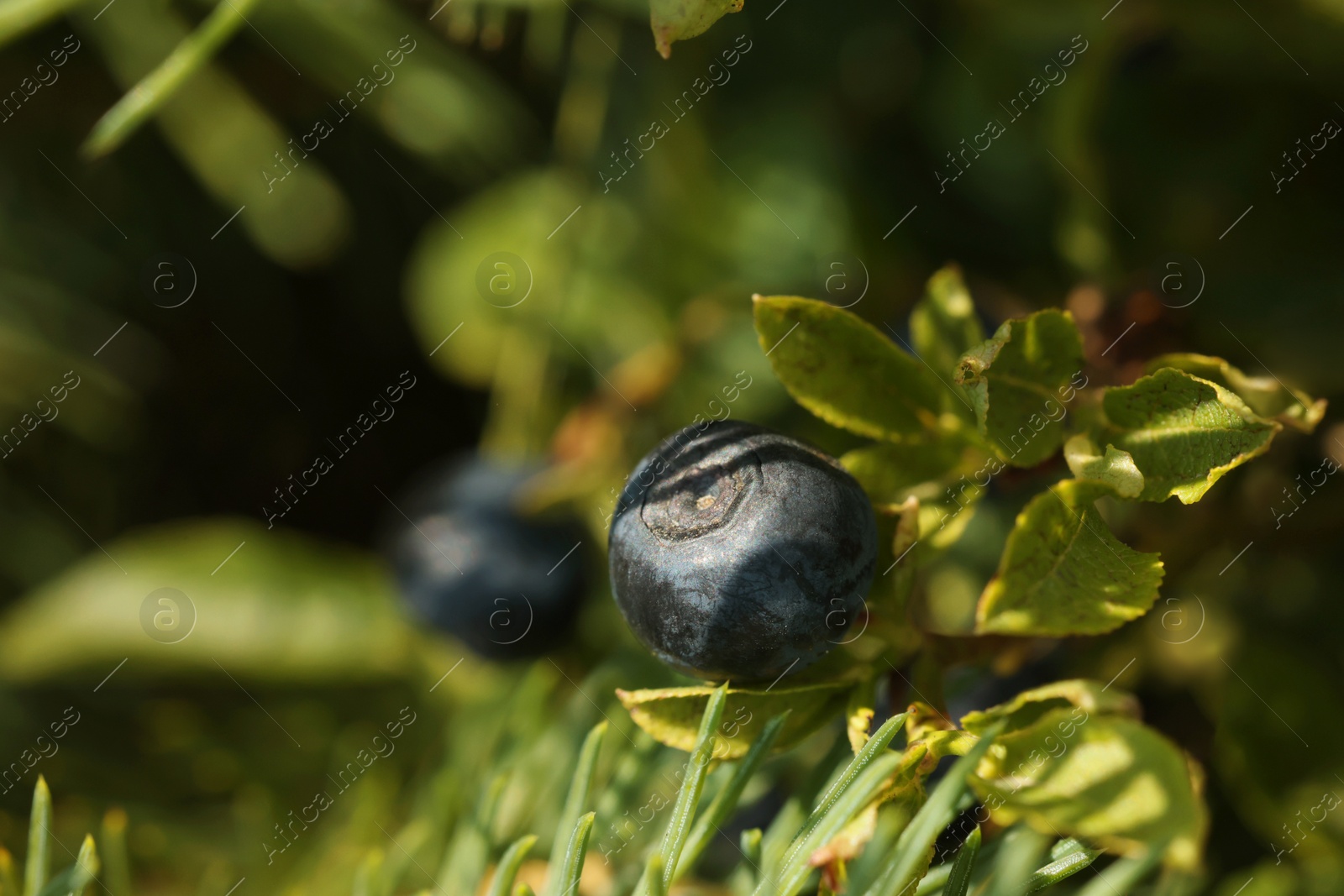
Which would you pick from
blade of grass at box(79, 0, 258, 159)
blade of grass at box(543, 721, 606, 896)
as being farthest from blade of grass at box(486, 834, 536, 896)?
blade of grass at box(79, 0, 258, 159)

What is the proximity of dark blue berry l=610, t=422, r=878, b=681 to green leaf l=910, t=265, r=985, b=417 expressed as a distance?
0.13 metres

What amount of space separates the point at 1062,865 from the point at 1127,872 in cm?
4

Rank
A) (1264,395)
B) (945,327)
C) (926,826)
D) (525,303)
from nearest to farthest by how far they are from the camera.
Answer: (926,826) → (1264,395) → (945,327) → (525,303)

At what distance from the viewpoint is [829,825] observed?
528 mm

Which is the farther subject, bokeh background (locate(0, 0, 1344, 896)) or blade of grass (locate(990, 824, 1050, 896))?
bokeh background (locate(0, 0, 1344, 896))

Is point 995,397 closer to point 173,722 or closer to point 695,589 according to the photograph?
point 695,589

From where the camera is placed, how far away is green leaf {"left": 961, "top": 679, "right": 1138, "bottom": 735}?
589mm

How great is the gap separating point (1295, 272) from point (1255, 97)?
0.19m

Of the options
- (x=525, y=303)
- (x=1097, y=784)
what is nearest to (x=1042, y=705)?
(x=1097, y=784)

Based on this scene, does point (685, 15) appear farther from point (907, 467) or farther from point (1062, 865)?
point (1062, 865)

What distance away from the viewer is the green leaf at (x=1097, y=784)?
56 cm

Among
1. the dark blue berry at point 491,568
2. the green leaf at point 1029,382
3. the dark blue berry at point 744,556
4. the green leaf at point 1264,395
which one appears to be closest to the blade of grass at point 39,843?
the dark blue berry at point 744,556

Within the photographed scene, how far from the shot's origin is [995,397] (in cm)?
59

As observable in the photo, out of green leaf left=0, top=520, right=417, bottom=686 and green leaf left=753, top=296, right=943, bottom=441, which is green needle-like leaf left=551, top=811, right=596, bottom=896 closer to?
green leaf left=753, top=296, right=943, bottom=441
